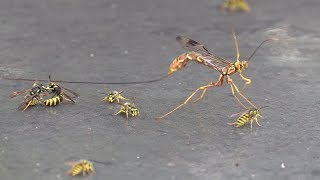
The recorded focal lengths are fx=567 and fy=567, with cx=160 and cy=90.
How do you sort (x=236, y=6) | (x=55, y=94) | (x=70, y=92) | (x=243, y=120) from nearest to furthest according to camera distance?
1. (x=243, y=120)
2. (x=55, y=94)
3. (x=70, y=92)
4. (x=236, y=6)

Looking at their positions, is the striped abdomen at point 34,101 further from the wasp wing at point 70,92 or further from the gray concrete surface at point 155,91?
the wasp wing at point 70,92

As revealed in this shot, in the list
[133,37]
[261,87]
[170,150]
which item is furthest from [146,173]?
[133,37]

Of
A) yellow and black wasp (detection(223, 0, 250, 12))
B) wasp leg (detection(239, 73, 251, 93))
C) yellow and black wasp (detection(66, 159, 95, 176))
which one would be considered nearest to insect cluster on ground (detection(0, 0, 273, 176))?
wasp leg (detection(239, 73, 251, 93))

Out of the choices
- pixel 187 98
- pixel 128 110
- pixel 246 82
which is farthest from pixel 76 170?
pixel 246 82

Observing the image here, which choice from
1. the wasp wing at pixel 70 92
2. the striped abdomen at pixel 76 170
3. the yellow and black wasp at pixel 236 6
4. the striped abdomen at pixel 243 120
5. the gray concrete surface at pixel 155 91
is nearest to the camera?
the striped abdomen at pixel 76 170

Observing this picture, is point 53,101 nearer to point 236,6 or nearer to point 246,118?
point 246,118

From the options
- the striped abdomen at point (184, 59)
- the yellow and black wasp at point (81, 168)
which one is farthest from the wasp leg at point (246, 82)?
the yellow and black wasp at point (81, 168)
